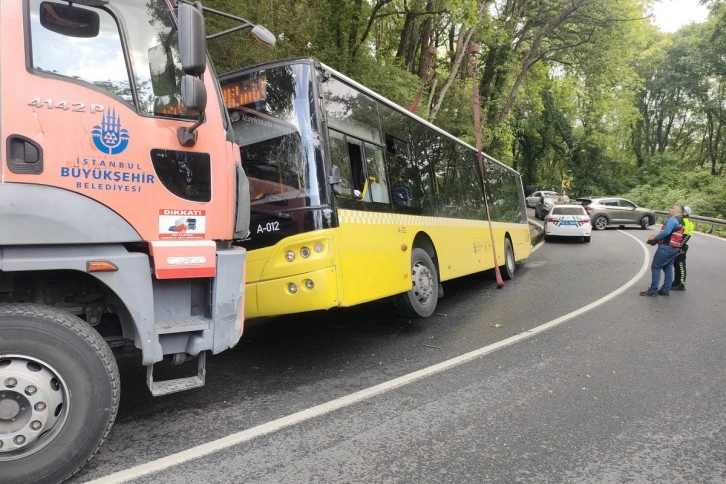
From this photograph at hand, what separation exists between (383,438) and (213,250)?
1675 millimetres

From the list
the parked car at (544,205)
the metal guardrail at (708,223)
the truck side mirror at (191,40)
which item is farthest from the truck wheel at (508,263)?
the parked car at (544,205)

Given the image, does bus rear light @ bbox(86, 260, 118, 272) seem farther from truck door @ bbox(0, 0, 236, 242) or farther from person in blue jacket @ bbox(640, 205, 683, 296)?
person in blue jacket @ bbox(640, 205, 683, 296)

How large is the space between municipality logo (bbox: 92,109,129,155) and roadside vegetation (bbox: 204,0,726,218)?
216 inches

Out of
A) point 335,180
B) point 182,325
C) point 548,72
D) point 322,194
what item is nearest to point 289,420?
point 182,325

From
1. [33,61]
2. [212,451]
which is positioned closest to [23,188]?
[33,61]

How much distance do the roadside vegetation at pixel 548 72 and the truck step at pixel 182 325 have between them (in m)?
5.86

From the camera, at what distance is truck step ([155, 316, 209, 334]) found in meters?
3.12

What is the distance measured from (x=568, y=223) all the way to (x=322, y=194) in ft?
58.5

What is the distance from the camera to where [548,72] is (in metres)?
27.0

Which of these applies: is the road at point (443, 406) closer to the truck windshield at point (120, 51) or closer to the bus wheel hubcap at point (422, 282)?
the bus wheel hubcap at point (422, 282)

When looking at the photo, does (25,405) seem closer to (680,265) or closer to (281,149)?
(281,149)

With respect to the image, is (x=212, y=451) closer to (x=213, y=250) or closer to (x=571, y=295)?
(x=213, y=250)

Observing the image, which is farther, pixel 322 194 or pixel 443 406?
pixel 322 194

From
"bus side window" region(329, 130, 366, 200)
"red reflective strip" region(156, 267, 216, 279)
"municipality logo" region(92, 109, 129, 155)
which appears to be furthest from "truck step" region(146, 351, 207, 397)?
"bus side window" region(329, 130, 366, 200)
